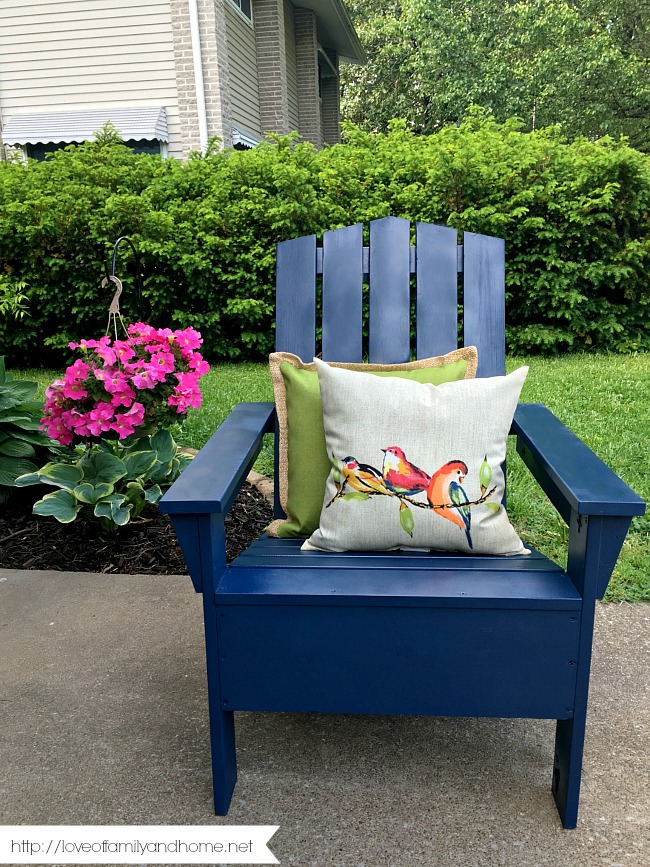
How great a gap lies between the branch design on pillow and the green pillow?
21 centimetres

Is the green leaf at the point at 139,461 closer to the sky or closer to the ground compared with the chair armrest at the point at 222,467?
closer to the ground

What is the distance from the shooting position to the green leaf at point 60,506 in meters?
2.40

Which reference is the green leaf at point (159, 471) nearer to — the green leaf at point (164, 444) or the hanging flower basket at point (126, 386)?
the green leaf at point (164, 444)

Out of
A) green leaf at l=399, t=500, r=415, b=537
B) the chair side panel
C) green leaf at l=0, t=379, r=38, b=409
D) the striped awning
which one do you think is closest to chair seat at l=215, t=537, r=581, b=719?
Result: the chair side panel

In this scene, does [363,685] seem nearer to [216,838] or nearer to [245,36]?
[216,838]

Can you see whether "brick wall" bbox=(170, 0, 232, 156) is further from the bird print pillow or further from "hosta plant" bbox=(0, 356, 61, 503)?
the bird print pillow

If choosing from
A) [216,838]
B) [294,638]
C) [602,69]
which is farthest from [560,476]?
[602,69]

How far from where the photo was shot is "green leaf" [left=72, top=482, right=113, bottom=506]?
246 centimetres

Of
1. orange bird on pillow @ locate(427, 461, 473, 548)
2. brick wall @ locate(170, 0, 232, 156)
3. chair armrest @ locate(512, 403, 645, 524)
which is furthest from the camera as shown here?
brick wall @ locate(170, 0, 232, 156)

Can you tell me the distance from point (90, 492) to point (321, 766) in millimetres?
1309

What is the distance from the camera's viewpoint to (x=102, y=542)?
8.74ft

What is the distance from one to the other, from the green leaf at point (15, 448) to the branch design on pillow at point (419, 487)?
1731 millimetres

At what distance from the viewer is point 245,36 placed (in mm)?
9000

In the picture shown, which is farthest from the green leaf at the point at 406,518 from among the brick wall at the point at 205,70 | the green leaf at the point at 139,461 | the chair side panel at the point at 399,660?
the brick wall at the point at 205,70
